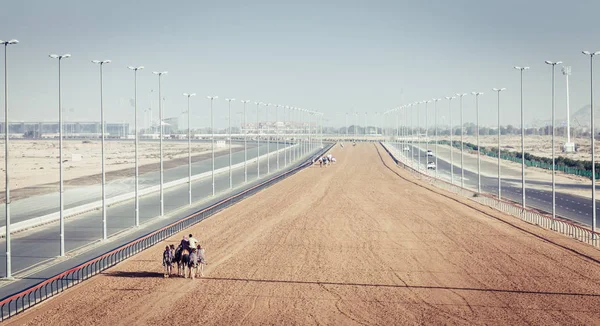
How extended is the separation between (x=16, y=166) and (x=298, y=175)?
46584 millimetres

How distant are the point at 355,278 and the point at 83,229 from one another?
20.9 m

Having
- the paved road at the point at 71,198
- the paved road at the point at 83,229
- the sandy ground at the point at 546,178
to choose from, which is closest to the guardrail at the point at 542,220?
the sandy ground at the point at 546,178

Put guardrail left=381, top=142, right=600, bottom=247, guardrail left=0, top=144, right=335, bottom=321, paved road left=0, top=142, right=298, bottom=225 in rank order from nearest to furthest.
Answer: guardrail left=0, top=144, right=335, bottom=321, guardrail left=381, top=142, right=600, bottom=247, paved road left=0, top=142, right=298, bottom=225

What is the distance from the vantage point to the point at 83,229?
1678 inches

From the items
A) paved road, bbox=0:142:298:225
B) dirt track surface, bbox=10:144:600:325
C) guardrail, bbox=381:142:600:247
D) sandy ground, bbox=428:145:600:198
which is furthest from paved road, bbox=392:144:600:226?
paved road, bbox=0:142:298:225

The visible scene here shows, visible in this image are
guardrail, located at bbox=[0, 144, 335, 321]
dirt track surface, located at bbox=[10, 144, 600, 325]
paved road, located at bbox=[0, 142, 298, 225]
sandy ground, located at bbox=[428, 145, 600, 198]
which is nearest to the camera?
dirt track surface, located at bbox=[10, 144, 600, 325]

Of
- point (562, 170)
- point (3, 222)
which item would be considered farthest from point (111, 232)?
point (562, 170)

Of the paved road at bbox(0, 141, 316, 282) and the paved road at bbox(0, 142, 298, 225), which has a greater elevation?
the paved road at bbox(0, 142, 298, 225)

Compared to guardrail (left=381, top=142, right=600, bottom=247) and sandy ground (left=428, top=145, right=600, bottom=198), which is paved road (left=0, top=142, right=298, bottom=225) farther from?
sandy ground (left=428, top=145, right=600, bottom=198)

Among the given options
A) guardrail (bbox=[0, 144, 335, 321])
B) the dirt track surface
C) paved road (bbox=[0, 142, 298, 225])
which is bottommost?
the dirt track surface

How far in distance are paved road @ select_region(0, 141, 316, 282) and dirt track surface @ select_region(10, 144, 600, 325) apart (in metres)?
4.56

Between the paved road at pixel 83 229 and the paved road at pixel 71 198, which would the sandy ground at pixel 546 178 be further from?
the paved road at pixel 71 198

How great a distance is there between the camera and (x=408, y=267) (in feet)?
102

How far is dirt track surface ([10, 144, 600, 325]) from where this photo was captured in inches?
891
